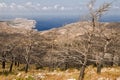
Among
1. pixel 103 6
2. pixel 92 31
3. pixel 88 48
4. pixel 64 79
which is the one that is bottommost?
pixel 64 79

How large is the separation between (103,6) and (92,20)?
2042 mm

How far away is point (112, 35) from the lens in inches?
1524

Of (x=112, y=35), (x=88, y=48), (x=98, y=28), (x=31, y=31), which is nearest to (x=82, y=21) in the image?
(x=88, y=48)

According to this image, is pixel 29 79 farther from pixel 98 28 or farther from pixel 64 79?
pixel 98 28

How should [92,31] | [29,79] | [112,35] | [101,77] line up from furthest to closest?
[112,35]
[92,31]
[101,77]
[29,79]

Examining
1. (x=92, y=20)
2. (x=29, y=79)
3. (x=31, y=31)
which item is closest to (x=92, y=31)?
(x=92, y=20)

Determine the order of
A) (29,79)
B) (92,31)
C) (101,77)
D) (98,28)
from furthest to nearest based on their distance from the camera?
(98,28)
(92,31)
(101,77)
(29,79)

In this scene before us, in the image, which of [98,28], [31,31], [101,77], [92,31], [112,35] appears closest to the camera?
[101,77]

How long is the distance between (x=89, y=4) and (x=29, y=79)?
11.5 m

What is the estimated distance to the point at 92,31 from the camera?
3145cm

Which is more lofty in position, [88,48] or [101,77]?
[88,48]

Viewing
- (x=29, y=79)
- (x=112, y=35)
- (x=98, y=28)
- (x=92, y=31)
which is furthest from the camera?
(x=112, y=35)

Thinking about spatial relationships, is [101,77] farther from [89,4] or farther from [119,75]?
[89,4]

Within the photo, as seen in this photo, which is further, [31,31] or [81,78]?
[31,31]
